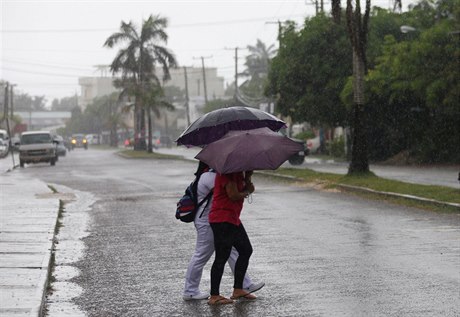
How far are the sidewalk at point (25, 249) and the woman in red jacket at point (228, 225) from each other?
1.66 m

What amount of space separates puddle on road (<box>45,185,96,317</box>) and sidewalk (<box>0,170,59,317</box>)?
0.49 ft

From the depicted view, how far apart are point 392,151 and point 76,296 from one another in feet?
133

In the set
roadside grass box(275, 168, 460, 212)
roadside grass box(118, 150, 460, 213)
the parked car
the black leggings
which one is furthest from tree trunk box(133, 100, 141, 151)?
the black leggings

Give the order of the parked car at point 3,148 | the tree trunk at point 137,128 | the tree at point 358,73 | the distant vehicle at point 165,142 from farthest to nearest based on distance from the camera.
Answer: the distant vehicle at point 165,142, the tree trunk at point 137,128, the parked car at point 3,148, the tree at point 358,73

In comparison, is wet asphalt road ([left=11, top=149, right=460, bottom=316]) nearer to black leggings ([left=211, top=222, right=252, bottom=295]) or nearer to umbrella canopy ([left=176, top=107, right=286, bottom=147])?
black leggings ([left=211, top=222, right=252, bottom=295])

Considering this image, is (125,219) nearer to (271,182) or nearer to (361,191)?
(361,191)

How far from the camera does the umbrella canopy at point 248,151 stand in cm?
868

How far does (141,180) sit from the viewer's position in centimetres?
3278

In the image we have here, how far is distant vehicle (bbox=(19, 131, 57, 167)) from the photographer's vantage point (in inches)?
2035

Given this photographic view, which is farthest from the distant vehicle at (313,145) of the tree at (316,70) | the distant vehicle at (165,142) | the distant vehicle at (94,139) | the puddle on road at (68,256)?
the distant vehicle at (94,139)

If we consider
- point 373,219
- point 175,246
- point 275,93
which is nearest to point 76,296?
point 175,246

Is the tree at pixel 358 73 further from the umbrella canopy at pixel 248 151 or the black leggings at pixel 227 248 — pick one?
the umbrella canopy at pixel 248 151

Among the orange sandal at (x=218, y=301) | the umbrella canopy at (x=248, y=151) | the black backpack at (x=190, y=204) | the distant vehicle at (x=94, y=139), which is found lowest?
the distant vehicle at (x=94, y=139)

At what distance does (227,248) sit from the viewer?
911 centimetres
